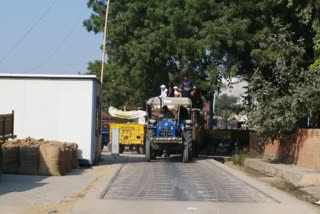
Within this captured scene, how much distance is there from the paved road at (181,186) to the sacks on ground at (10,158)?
312cm

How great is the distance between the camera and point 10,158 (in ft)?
52.2

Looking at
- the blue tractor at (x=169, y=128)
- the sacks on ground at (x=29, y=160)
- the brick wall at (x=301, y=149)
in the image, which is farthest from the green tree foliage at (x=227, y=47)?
the sacks on ground at (x=29, y=160)

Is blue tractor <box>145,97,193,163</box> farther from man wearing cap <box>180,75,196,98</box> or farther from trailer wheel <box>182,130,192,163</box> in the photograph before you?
man wearing cap <box>180,75,196,98</box>

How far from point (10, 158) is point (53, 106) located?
3429 millimetres

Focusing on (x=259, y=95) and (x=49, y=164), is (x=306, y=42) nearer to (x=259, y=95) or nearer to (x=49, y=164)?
(x=259, y=95)

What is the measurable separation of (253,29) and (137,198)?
58.5ft

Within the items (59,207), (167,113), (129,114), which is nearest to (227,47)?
(167,113)

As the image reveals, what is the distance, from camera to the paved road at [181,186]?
1216 cm

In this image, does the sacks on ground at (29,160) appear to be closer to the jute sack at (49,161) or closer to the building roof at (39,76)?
the jute sack at (49,161)

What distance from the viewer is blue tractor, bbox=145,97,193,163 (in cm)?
2239

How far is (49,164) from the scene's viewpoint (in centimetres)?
1600

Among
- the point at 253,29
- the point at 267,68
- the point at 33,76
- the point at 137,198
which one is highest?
the point at 253,29

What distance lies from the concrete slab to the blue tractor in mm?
2995

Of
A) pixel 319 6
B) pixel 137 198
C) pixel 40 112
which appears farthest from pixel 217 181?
pixel 319 6
